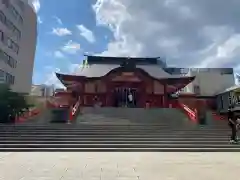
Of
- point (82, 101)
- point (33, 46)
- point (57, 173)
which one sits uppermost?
point (33, 46)

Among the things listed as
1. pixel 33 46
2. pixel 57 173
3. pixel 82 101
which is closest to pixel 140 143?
pixel 57 173

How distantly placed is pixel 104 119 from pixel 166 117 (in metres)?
4.59

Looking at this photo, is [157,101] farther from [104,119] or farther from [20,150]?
[20,150]

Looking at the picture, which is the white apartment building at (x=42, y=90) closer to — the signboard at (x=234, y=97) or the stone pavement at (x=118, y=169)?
the signboard at (x=234, y=97)

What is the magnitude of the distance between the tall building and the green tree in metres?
13.9

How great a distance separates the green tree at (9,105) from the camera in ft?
61.4

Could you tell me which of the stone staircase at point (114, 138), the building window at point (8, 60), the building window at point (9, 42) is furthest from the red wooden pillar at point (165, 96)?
the building window at point (9, 42)

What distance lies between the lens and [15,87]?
1524 inches

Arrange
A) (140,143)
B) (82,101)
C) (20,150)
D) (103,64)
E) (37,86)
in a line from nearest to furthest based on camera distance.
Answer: (20,150) → (140,143) → (82,101) → (103,64) → (37,86)

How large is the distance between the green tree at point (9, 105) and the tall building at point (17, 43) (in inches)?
546

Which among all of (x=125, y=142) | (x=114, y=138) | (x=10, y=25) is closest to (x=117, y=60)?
(x=10, y=25)

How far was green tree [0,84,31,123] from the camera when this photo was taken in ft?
61.4

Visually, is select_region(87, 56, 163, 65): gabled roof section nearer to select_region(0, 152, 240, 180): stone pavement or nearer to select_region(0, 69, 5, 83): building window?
select_region(0, 69, 5, 83): building window

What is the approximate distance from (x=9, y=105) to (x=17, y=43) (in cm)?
2226
